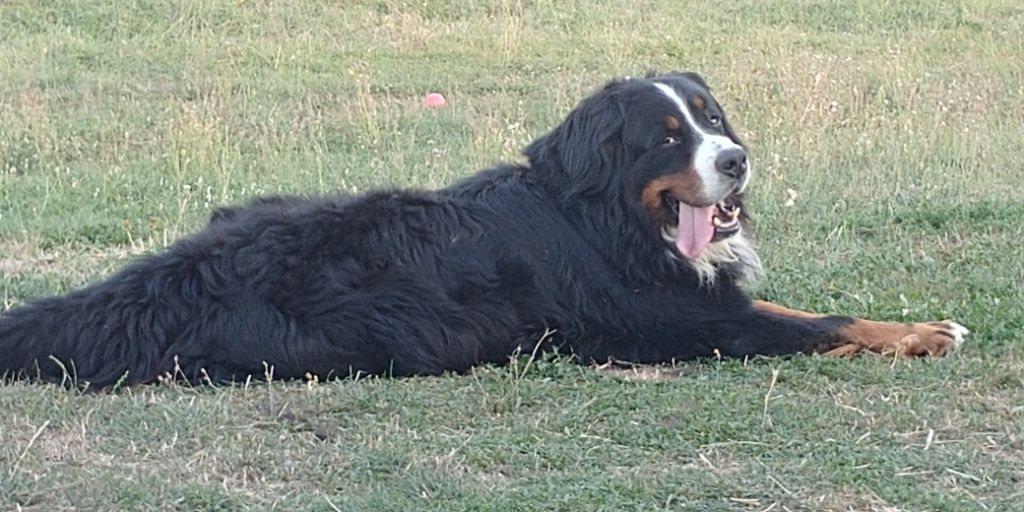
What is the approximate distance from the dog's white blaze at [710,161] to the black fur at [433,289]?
93mm

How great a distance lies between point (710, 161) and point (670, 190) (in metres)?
0.22

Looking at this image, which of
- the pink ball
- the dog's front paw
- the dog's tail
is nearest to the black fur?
the dog's tail

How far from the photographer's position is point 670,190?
19.5 feet

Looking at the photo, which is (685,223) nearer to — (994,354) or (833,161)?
(994,354)

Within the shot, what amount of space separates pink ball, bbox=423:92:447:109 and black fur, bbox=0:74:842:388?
654 cm

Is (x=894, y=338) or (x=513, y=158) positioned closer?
(x=894, y=338)

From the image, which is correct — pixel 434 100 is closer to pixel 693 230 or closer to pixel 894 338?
pixel 693 230

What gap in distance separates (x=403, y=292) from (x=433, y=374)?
1.12ft

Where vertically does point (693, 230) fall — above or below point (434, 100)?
above

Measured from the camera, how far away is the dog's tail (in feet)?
17.5

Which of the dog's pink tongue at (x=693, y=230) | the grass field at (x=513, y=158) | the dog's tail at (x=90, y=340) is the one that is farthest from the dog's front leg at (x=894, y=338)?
the dog's tail at (x=90, y=340)

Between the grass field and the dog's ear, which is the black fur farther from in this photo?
the grass field

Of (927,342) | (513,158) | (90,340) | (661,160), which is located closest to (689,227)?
(661,160)

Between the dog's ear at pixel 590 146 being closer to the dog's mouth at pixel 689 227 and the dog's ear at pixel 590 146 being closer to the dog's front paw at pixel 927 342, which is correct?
the dog's mouth at pixel 689 227
